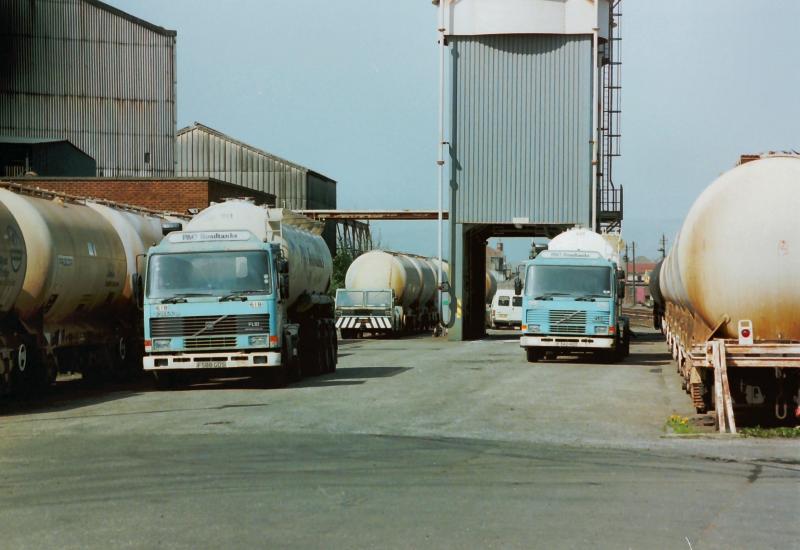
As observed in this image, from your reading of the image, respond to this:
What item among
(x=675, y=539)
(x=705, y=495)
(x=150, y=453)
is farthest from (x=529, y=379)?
(x=675, y=539)

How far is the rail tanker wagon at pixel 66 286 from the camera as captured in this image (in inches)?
731

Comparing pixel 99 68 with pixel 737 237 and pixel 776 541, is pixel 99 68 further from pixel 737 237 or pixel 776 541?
pixel 776 541

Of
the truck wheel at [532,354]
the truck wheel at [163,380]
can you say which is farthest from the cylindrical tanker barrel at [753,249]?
the truck wheel at [532,354]

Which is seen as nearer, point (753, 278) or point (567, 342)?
point (753, 278)

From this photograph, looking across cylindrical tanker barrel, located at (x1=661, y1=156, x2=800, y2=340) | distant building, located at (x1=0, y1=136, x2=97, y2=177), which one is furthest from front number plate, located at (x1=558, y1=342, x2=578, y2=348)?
distant building, located at (x1=0, y1=136, x2=97, y2=177)

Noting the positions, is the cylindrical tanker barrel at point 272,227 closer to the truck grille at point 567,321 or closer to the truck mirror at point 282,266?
the truck mirror at point 282,266

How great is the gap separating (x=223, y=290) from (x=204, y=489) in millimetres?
10902

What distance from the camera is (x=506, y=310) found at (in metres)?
66.3

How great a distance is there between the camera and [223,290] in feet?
68.3

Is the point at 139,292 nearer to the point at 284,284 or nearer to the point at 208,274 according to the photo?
the point at 208,274

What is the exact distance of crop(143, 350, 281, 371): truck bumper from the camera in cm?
2055

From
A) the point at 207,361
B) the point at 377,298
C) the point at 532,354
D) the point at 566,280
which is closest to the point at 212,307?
the point at 207,361

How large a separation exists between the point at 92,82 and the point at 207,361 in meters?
34.8

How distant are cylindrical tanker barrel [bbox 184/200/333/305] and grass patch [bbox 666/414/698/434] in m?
8.76
